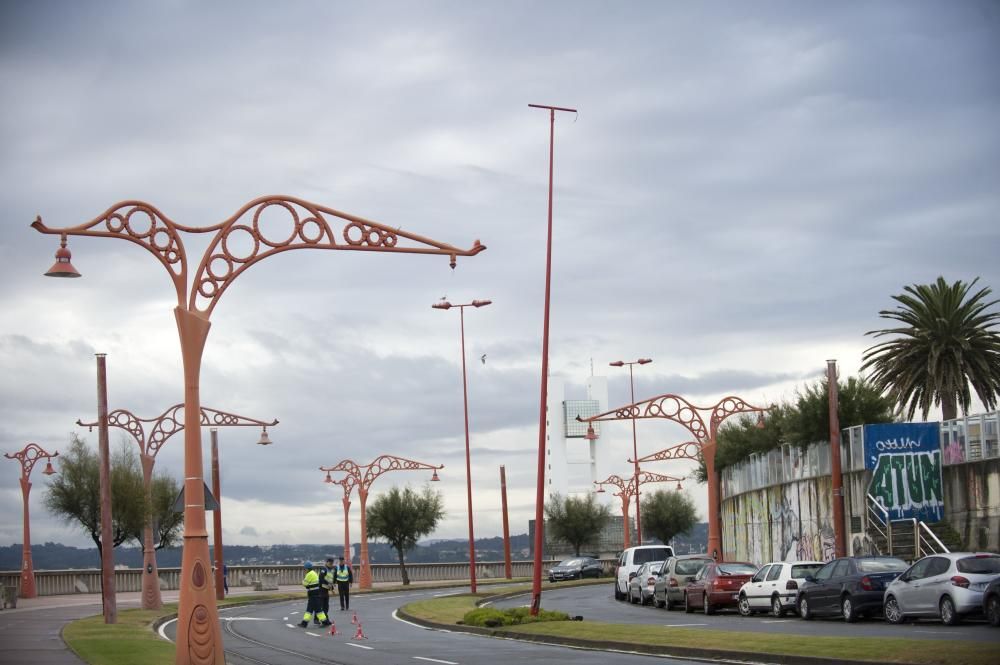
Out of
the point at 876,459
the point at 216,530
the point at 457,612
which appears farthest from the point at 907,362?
the point at 216,530

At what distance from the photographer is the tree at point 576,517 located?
110438mm

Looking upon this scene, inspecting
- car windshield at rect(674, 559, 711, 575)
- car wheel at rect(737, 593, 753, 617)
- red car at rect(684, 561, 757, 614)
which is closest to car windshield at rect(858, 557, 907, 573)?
car wheel at rect(737, 593, 753, 617)

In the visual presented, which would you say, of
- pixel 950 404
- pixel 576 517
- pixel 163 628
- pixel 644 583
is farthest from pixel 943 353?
pixel 576 517

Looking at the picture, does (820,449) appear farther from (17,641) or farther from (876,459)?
(17,641)

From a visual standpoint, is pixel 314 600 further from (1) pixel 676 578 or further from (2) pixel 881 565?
(2) pixel 881 565

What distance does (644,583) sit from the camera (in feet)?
149

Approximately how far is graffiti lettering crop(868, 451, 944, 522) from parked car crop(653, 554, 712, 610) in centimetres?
789

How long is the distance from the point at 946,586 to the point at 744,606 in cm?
1013

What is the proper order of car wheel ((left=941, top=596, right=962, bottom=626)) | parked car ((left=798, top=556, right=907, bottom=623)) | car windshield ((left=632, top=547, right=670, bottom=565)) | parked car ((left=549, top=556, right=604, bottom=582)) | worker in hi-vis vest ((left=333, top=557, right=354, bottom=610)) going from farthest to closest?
parked car ((left=549, top=556, right=604, bottom=582))
car windshield ((left=632, top=547, right=670, bottom=565))
worker in hi-vis vest ((left=333, top=557, right=354, bottom=610))
parked car ((left=798, top=556, right=907, bottom=623))
car wheel ((left=941, top=596, right=962, bottom=626))

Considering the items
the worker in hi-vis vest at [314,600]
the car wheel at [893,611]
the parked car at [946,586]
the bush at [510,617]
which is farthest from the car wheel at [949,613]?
the worker in hi-vis vest at [314,600]

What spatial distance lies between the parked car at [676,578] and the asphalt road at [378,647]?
842cm

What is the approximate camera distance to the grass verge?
18.8 m

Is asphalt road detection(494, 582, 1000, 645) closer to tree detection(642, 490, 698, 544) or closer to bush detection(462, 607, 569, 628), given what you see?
bush detection(462, 607, 569, 628)

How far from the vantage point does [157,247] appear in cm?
2136
